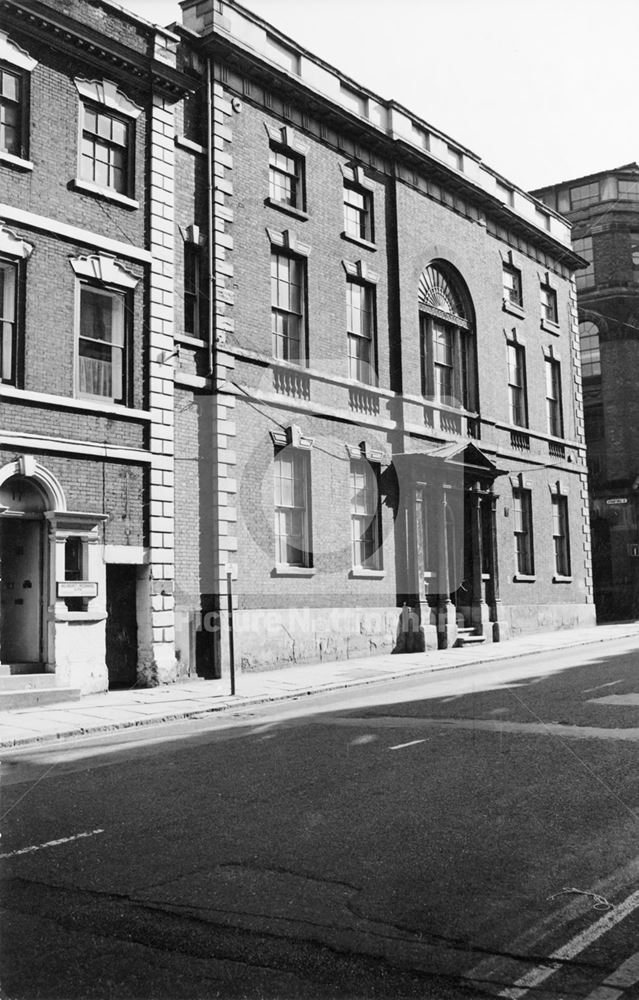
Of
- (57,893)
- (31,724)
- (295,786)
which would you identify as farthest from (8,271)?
(57,893)

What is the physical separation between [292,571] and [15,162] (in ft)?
31.1

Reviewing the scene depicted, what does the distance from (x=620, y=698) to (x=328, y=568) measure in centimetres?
A: 938

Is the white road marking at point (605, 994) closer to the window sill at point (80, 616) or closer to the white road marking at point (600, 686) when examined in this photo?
the white road marking at point (600, 686)

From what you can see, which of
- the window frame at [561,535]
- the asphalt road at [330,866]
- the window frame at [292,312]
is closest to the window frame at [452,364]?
the window frame at [292,312]

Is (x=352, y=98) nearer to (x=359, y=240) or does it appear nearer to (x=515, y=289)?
(x=359, y=240)

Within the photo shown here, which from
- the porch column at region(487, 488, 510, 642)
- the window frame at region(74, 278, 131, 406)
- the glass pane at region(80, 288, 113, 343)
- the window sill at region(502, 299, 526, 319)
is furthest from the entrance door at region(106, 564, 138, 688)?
the window sill at region(502, 299, 526, 319)

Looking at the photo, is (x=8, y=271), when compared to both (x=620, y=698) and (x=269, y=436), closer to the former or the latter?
(x=269, y=436)

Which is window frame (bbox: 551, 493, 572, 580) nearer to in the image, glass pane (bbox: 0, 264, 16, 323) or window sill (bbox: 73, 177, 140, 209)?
window sill (bbox: 73, 177, 140, 209)

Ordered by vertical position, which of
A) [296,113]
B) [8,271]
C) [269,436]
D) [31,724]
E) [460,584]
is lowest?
[31,724]

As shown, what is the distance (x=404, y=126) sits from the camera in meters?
24.5

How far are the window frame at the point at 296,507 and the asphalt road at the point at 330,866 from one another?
382 inches

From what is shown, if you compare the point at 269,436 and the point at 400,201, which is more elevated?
the point at 400,201

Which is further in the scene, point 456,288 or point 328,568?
point 456,288

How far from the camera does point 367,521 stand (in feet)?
73.0
